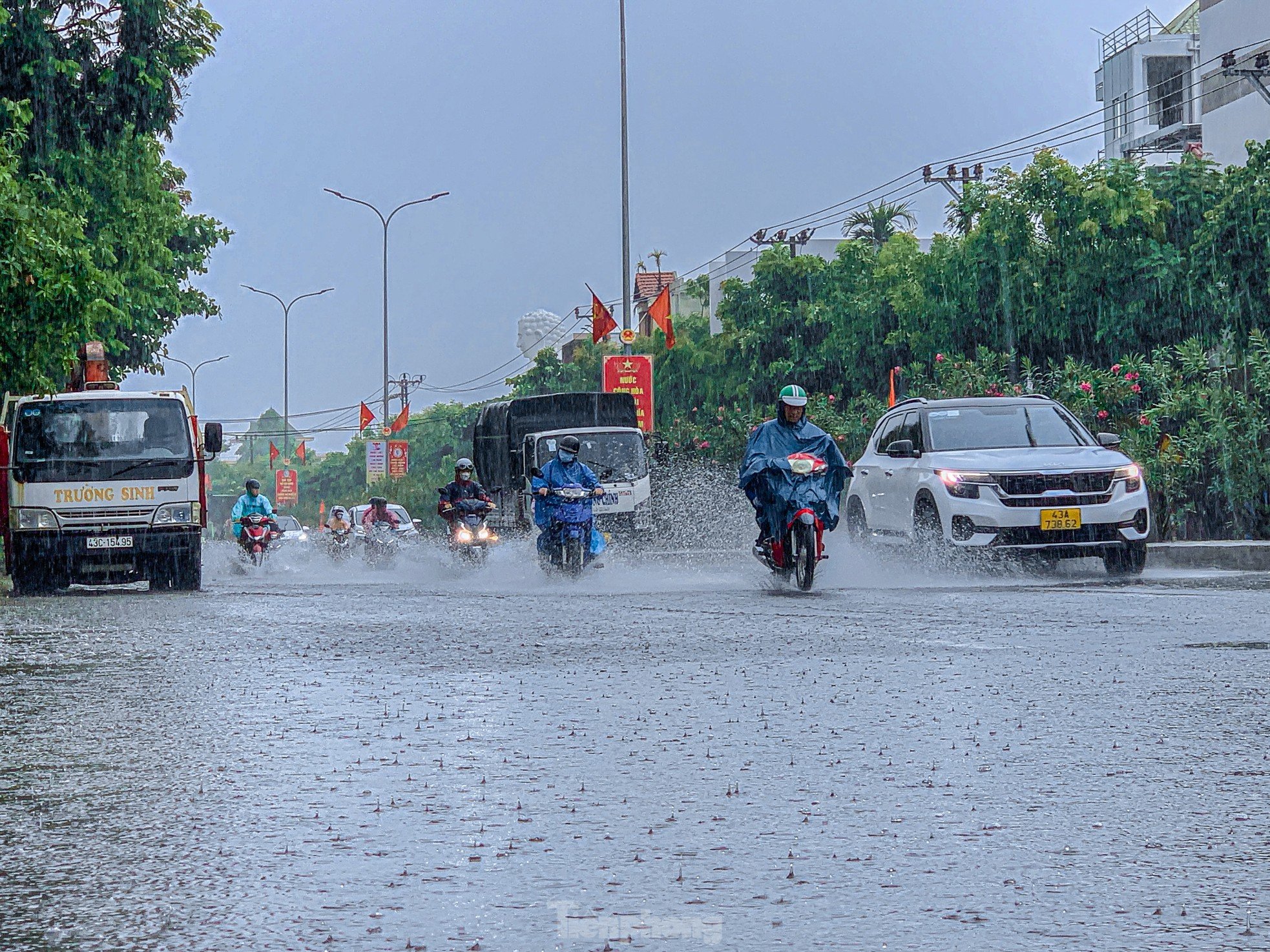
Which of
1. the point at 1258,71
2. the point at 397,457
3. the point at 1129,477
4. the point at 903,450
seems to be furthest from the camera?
the point at 397,457

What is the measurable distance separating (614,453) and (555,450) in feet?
2.90

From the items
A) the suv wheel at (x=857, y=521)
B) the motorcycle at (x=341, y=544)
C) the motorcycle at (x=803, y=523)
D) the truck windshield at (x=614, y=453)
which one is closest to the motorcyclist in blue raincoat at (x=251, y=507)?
the motorcycle at (x=341, y=544)

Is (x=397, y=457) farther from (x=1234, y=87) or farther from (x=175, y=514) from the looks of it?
(x=175, y=514)

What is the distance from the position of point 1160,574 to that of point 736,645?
8285 millimetres

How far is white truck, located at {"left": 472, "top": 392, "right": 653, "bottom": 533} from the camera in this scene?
27.9 m

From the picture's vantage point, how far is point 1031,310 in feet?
123

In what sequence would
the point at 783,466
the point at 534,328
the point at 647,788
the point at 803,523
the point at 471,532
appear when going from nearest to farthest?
the point at 647,788, the point at 803,523, the point at 783,466, the point at 471,532, the point at 534,328

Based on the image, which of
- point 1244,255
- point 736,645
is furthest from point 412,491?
point 736,645

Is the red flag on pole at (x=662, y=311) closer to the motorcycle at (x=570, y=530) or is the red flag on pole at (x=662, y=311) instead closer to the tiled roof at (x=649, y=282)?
the motorcycle at (x=570, y=530)

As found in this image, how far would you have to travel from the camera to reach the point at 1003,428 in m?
18.7

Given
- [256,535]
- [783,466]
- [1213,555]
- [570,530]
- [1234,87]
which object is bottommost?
→ [1213,555]

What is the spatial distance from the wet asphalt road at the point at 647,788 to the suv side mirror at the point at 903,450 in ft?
19.1

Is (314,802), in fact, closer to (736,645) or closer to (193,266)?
(736,645)

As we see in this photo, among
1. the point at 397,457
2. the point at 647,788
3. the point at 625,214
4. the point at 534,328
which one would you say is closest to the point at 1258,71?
the point at 625,214
